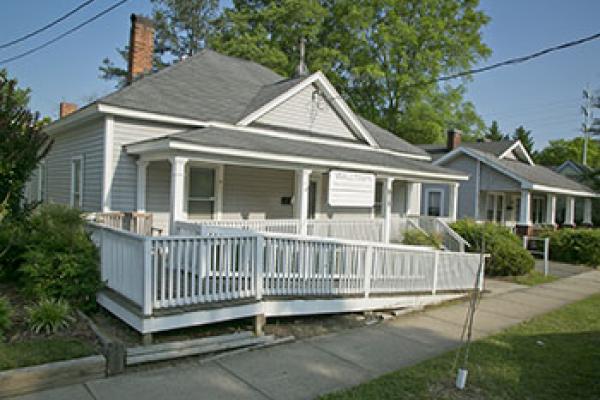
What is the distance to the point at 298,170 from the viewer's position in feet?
35.6

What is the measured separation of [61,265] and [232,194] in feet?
19.4

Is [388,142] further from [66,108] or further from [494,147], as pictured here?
[66,108]

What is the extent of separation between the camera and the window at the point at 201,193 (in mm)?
10969

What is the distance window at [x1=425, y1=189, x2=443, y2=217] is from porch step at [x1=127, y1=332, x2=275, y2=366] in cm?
1894

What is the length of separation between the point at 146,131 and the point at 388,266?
21.3 feet

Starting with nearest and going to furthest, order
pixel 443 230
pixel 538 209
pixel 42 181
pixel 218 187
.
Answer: pixel 218 187
pixel 443 230
pixel 42 181
pixel 538 209

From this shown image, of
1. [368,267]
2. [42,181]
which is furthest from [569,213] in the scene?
[42,181]

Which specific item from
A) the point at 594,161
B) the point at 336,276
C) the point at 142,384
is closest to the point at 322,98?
the point at 336,276

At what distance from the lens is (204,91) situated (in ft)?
40.8

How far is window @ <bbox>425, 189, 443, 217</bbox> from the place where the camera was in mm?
23281

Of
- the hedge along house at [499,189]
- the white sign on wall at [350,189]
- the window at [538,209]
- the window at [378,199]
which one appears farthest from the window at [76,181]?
the window at [538,209]

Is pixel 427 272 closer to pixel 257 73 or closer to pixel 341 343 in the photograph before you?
pixel 341 343

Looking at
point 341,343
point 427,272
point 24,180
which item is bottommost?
point 341,343

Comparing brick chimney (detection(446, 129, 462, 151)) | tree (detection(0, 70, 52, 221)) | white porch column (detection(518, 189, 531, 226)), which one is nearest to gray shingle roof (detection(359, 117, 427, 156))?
white porch column (detection(518, 189, 531, 226))
